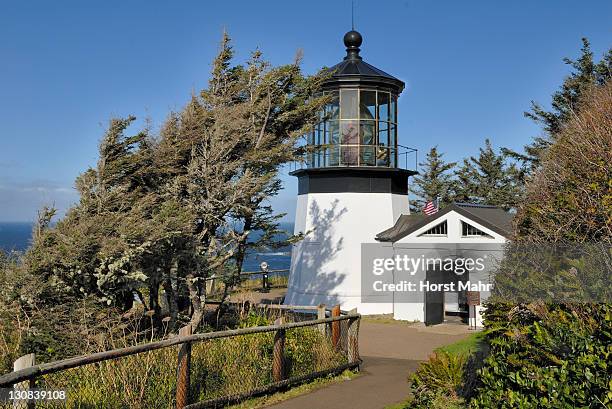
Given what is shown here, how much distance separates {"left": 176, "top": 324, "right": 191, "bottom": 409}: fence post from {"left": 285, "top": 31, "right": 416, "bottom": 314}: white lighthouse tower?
470 inches

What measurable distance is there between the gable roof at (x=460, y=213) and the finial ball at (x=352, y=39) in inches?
253

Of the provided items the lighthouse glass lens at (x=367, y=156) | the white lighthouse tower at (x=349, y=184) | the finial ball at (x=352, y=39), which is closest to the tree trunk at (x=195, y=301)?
the white lighthouse tower at (x=349, y=184)

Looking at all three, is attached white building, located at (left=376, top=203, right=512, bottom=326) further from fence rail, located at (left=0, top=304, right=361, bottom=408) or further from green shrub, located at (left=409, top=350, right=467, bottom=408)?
green shrub, located at (left=409, top=350, right=467, bottom=408)

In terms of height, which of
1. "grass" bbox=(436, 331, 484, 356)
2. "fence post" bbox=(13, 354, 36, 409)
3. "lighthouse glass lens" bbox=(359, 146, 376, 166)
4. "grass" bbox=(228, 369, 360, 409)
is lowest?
"grass" bbox=(228, 369, 360, 409)

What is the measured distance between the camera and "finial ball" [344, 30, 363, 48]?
20.6 metres

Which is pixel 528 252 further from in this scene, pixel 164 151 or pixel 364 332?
pixel 364 332

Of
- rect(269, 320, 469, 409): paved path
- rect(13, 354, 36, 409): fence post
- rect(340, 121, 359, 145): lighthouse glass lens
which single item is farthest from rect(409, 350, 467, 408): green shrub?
rect(340, 121, 359, 145): lighthouse glass lens

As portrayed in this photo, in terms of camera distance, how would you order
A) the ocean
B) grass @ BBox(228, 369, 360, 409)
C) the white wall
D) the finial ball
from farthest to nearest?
the finial ball → the white wall → the ocean → grass @ BBox(228, 369, 360, 409)

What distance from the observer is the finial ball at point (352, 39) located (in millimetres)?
20578

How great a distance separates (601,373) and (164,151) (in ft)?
31.0

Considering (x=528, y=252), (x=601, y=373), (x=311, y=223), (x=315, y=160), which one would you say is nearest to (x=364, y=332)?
(x=311, y=223)

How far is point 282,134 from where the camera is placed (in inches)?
554

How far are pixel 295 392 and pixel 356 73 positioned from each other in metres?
12.2

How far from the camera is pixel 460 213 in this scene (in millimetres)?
17516
